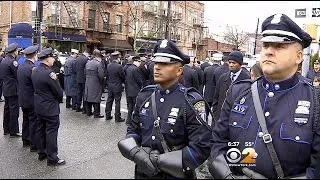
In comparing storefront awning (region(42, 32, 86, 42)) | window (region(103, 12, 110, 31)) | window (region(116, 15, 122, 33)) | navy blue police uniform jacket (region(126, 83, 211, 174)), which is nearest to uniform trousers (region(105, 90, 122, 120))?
navy blue police uniform jacket (region(126, 83, 211, 174))

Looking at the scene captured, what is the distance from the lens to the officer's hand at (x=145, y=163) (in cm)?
247

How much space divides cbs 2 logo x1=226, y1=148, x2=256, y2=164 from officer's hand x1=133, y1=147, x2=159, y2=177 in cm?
58

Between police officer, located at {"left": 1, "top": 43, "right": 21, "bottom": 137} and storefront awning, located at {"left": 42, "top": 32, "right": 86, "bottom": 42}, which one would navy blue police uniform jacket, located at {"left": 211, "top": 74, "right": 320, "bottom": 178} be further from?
storefront awning, located at {"left": 42, "top": 32, "right": 86, "bottom": 42}

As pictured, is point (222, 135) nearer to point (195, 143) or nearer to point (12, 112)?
point (195, 143)

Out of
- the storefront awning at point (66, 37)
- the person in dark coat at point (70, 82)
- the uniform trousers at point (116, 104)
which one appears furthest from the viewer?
the storefront awning at point (66, 37)

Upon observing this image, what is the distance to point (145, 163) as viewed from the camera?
98.7 inches

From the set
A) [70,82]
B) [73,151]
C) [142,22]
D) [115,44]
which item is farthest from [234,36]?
[73,151]

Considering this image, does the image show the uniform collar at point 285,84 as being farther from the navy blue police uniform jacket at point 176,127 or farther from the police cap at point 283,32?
the navy blue police uniform jacket at point 176,127

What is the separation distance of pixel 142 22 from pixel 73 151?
2387cm

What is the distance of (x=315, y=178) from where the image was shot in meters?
1.97

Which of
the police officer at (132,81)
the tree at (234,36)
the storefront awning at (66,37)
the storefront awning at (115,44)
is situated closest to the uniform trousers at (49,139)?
the police officer at (132,81)

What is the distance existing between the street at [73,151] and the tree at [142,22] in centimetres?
1710

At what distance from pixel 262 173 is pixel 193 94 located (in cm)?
92

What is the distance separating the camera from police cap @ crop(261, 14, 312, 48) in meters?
2.20
